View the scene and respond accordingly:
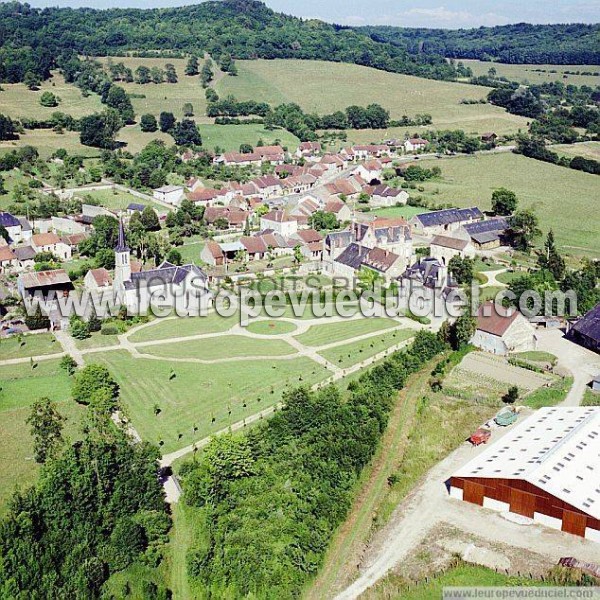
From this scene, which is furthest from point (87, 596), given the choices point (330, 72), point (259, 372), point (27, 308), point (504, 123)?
point (330, 72)

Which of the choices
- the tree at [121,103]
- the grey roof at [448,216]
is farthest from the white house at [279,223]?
the tree at [121,103]

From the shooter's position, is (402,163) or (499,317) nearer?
(499,317)

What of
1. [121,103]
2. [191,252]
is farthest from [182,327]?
[121,103]

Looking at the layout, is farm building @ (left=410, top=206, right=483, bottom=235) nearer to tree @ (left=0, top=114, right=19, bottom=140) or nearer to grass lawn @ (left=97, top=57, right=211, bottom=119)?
tree @ (left=0, top=114, right=19, bottom=140)

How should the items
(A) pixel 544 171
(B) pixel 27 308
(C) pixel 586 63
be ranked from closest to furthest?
(B) pixel 27 308, (A) pixel 544 171, (C) pixel 586 63

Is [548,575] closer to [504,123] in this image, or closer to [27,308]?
[27,308]

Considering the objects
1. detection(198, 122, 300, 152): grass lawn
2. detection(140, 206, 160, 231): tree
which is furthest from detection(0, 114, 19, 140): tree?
detection(140, 206, 160, 231): tree

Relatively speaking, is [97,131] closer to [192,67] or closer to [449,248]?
[192,67]
